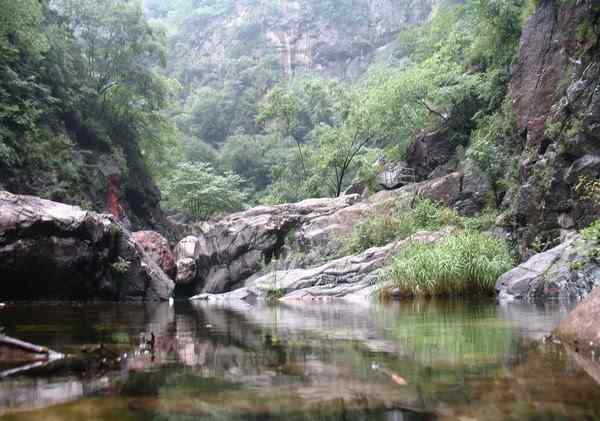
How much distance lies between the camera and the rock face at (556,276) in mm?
10023

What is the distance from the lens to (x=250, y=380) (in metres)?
3.02

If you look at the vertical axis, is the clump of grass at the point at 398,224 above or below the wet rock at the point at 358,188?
below

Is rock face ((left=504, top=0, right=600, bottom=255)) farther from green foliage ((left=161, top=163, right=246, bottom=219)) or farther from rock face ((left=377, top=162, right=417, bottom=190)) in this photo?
green foliage ((left=161, top=163, right=246, bottom=219))

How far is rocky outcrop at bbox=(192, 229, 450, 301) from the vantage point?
15.5 metres

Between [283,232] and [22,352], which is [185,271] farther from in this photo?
[22,352]

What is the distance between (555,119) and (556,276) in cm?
616

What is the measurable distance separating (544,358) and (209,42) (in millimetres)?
80308

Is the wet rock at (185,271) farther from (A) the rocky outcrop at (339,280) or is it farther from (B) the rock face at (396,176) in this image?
(B) the rock face at (396,176)

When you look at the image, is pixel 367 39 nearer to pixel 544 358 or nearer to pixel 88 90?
pixel 88 90

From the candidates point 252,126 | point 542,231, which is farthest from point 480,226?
point 252,126

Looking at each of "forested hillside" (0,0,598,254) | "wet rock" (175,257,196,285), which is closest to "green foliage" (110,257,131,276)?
"forested hillside" (0,0,598,254)

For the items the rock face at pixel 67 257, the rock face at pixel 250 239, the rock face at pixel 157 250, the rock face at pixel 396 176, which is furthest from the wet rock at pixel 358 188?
the rock face at pixel 67 257

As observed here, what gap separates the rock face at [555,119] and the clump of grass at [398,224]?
2.48 meters

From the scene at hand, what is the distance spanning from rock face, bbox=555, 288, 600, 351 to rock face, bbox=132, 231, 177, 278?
20.1 m
